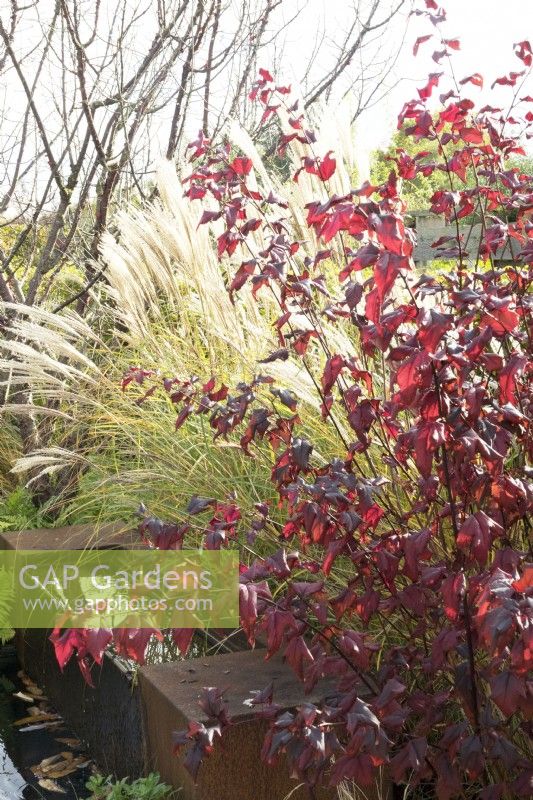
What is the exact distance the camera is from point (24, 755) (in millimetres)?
2982

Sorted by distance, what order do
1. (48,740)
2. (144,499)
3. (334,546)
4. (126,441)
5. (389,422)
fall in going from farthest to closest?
1. (126,441)
2. (144,499)
3. (48,740)
4. (389,422)
5. (334,546)

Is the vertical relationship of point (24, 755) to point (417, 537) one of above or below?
below

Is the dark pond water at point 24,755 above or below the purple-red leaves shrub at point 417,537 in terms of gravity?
below

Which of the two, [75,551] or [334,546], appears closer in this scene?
[334,546]

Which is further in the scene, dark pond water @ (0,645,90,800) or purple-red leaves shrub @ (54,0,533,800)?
dark pond water @ (0,645,90,800)

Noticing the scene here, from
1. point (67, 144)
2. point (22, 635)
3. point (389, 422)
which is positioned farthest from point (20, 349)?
point (389, 422)

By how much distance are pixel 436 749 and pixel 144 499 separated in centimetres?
167

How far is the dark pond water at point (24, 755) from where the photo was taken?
2.72m

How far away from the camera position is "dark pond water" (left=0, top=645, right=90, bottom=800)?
8.91ft

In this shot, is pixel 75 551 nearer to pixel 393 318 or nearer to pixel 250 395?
pixel 250 395

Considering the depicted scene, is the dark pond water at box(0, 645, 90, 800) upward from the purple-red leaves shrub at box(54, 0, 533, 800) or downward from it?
downward

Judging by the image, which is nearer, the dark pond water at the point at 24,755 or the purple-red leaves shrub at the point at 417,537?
the purple-red leaves shrub at the point at 417,537

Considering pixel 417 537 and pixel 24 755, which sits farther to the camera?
pixel 24 755

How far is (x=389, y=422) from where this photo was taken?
2053 millimetres
